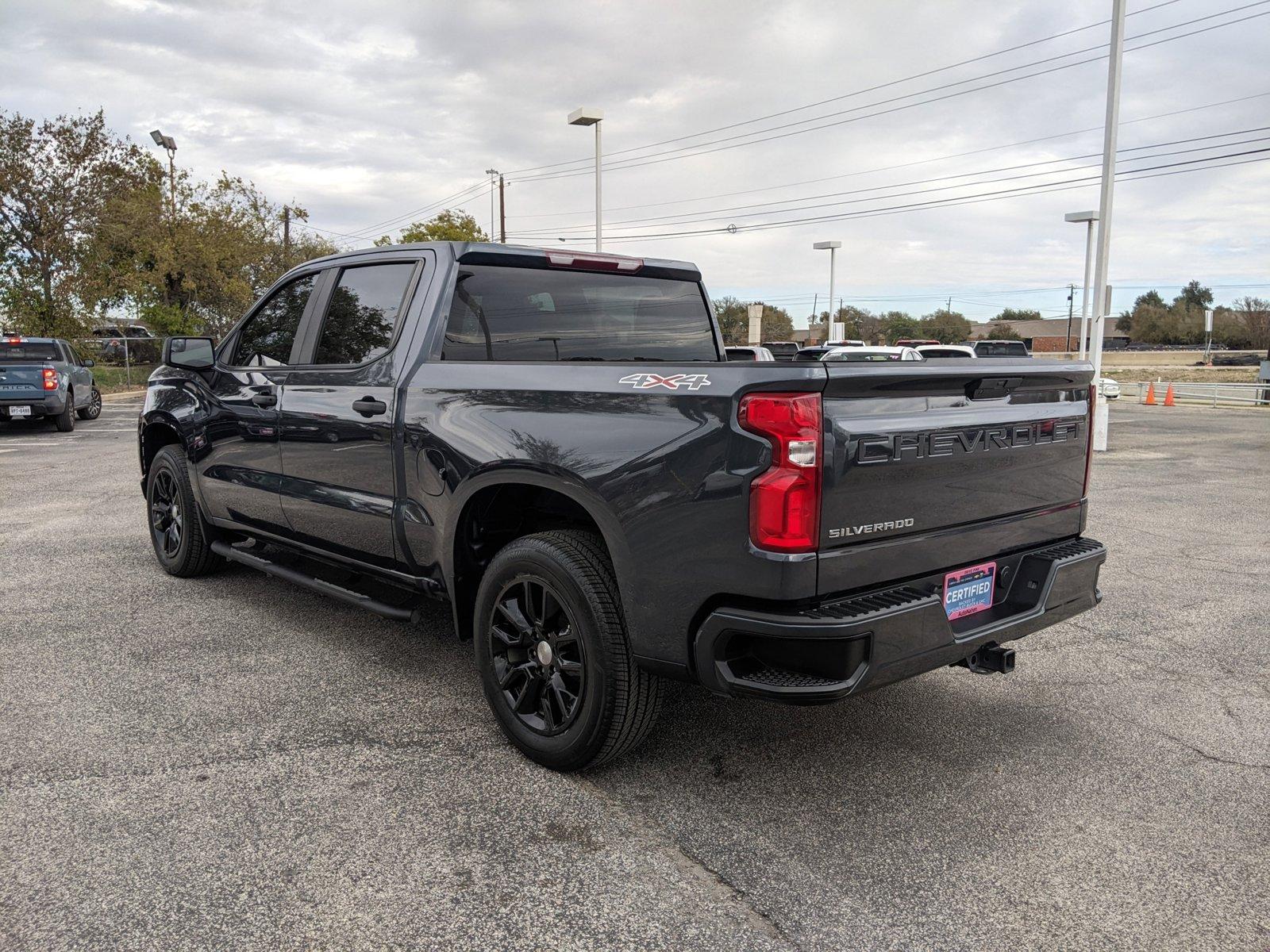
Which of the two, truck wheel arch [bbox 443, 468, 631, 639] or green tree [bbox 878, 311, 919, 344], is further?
green tree [bbox 878, 311, 919, 344]

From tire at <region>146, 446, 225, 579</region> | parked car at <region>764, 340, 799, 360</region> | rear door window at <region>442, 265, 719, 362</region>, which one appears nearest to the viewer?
rear door window at <region>442, 265, 719, 362</region>

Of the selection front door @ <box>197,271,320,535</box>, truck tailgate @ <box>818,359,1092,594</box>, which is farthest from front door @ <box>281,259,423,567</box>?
truck tailgate @ <box>818,359,1092,594</box>

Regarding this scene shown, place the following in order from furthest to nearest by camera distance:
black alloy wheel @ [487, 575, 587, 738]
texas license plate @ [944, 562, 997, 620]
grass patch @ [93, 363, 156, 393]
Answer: grass patch @ [93, 363, 156, 393] → black alloy wheel @ [487, 575, 587, 738] → texas license plate @ [944, 562, 997, 620]

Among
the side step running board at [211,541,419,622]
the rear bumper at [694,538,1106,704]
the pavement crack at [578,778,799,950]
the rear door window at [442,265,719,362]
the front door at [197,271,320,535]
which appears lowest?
the pavement crack at [578,778,799,950]

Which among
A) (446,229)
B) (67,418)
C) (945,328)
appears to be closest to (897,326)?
(945,328)

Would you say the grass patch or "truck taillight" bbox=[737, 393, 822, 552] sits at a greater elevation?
"truck taillight" bbox=[737, 393, 822, 552]

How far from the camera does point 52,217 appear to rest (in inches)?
1125

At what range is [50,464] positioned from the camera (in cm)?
1280

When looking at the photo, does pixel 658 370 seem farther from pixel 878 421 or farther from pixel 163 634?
pixel 163 634

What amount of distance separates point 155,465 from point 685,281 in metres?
3.74

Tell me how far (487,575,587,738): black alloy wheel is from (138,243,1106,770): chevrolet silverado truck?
1 centimetres

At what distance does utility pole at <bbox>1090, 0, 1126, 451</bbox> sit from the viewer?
577 inches

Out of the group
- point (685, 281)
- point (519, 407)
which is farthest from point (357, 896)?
point (685, 281)

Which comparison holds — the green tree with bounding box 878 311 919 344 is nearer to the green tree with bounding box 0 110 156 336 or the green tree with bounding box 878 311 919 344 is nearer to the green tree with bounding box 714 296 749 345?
the green tree with bounding box 714 296 749 345
